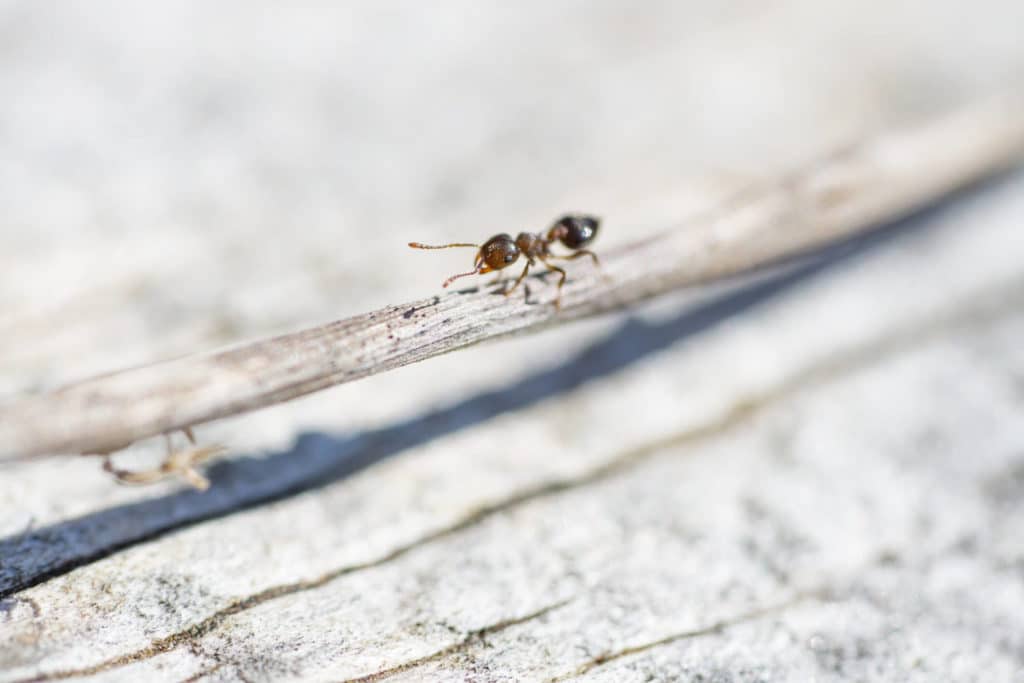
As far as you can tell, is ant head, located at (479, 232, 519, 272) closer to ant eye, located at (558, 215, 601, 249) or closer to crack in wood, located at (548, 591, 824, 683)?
ant eye, located at (558, 215, 601, 249)

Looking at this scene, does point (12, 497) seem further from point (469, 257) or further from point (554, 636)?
point (469, 257)

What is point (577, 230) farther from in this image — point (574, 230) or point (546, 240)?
point (546, 240)

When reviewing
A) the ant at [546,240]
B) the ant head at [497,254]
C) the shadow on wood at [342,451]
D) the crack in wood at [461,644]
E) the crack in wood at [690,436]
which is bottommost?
the crack in wood at [461,644]

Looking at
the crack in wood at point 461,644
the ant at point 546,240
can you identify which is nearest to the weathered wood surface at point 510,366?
the crack in wood at point 461,644

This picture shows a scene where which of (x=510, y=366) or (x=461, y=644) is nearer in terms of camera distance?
(x=461, y=644)

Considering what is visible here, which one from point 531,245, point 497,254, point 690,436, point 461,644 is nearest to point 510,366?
point 497,254

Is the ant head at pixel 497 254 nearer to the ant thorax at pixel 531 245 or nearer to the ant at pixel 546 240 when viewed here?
the ant at pixel 546 240

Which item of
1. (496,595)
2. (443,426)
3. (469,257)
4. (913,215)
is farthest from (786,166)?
(496,595)

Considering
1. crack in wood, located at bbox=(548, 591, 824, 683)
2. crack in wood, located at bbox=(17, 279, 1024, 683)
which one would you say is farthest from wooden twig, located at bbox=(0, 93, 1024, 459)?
crack in wood, located at bbox=(548, 591, 824, 683)
